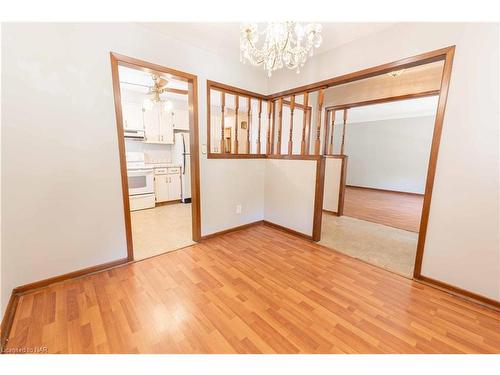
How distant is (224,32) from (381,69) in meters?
1.73

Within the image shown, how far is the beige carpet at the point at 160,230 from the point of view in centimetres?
258

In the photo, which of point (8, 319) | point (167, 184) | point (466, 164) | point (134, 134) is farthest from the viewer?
point (167, 184)

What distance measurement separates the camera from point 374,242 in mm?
2863

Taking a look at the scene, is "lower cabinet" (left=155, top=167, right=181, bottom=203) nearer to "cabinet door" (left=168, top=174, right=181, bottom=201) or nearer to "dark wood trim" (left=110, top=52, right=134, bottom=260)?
"cabinet door" (left=168, top=174, right=181, bottom=201)

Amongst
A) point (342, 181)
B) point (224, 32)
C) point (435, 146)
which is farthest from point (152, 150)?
point (435, 146)

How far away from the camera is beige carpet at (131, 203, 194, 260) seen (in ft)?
8.47

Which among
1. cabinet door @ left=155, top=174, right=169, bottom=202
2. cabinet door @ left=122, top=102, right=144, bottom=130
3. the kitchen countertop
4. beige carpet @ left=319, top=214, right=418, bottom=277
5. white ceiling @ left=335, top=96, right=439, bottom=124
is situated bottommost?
beige carpet @ left=319, top=214, right=418, bottom=277

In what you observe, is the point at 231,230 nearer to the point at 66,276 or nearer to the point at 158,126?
the point at 66,276

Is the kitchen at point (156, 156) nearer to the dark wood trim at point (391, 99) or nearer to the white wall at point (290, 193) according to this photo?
the white wall at point (290, 193)

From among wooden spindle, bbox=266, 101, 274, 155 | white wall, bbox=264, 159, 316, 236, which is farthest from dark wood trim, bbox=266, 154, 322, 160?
wooden spindle, bbox=266, 101, 274, 155

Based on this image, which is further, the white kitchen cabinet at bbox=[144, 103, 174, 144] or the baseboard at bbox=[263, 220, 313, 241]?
the white kitchen cabinet at bbox=[144, 103, 174, 144]

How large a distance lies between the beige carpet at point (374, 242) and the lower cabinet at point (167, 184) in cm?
349

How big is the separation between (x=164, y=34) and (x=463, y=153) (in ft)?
10.2
